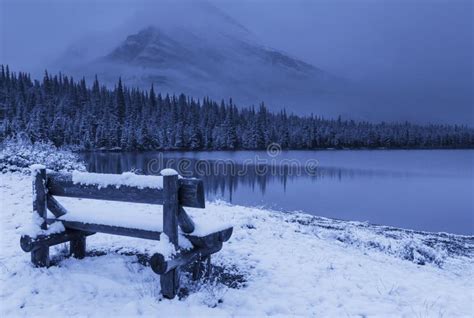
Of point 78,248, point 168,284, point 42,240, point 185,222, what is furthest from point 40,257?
point 185,222

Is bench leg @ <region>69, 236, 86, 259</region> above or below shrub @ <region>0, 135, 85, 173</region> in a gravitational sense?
below

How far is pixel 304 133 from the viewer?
12006 centimetres

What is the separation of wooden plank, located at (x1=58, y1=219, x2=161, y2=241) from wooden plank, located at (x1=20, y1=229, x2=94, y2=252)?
0.16 metres

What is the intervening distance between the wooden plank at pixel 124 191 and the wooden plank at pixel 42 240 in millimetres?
729

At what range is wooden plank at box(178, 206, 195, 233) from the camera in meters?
4.97

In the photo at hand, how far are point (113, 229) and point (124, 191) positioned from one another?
778 millimetres

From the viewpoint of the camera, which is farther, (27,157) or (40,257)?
(27,157)

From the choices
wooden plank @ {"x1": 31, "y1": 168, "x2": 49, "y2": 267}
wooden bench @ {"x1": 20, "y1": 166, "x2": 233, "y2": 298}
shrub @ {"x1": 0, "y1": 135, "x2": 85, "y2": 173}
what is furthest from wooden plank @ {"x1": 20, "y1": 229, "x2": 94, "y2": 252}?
shrub @ {"x1": 0, "y1": 135, "x2": 85, "y2": 173}

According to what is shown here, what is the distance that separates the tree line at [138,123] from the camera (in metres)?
84.2

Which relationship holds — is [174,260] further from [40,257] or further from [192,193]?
[40,257]

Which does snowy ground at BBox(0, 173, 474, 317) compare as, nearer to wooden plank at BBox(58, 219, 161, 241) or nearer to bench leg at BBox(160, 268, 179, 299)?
bench leg at BBox(160, 268, 179, 299)

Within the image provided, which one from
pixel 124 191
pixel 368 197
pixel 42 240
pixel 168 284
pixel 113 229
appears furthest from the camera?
pixel 368 197

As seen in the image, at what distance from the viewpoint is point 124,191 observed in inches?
202

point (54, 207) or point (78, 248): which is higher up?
point (54, 207)
